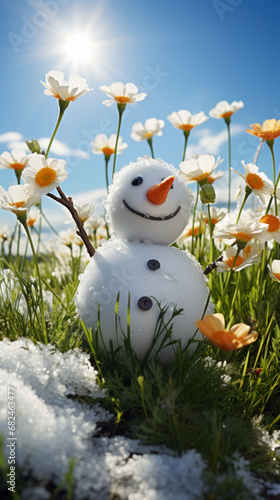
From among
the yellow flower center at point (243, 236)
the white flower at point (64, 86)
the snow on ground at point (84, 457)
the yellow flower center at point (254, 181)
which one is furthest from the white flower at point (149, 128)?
the snow on ground at point (84, 457)

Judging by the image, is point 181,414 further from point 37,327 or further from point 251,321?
point 251,321

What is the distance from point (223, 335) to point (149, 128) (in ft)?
4.19

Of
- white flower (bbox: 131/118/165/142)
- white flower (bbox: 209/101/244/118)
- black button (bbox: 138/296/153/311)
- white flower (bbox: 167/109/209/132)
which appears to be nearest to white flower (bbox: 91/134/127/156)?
white flower (bbox: 131/118/165/142)

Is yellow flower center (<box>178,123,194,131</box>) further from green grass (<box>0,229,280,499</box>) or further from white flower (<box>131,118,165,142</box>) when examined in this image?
green grass (<box>0,229,280,499</box>)

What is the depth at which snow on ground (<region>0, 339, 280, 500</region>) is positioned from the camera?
67 centimetres

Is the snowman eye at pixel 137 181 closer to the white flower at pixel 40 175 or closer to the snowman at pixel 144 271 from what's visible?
the snowman at pixel 144 271

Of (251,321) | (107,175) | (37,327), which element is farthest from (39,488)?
(107,175)

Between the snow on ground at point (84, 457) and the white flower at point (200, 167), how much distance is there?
84 cm

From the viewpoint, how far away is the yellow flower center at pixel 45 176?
3.69 ft

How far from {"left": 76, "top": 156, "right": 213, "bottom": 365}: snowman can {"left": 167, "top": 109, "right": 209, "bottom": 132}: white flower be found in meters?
0.56

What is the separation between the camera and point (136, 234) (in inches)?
48.6

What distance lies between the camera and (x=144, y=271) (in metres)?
1.13

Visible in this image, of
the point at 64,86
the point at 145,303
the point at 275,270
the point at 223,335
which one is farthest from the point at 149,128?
the point at 223,335

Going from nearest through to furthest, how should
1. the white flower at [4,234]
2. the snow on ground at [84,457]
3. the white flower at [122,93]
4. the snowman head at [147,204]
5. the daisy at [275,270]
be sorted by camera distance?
1. the snow on ground at [84,457]
2. the snowman head at [147,204]
3. the daisy at [275,270]
4. the white flower at [122,93]
5. the white flower at [4,234]
